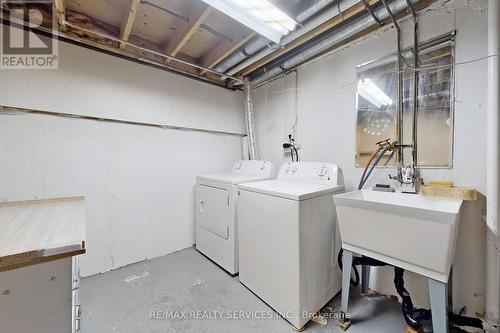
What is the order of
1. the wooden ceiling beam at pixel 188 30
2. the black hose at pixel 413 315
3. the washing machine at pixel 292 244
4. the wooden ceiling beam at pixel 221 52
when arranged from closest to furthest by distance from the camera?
the black hose at pixel 413 315 < the washing machine at pixel 292 244 < the wooden ceiling beam at pixel 188 30 < the wooden ceiling beam at pixel 221 52

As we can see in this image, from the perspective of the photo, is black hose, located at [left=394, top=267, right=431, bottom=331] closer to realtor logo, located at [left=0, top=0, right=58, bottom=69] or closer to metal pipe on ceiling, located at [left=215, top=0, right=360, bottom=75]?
metal pipe on ceiling, located at [left=215, top=0, right=360, bottom=75]

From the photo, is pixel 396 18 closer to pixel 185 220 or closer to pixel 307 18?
pixel 307 18

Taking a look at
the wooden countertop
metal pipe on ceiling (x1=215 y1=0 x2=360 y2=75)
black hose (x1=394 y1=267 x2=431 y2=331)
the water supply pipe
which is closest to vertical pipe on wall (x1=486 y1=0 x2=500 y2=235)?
the water supply pipe

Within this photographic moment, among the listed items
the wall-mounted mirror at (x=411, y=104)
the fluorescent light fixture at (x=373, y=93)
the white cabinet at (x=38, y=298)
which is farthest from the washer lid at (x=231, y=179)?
the white cabinet at (x=38, y=298)

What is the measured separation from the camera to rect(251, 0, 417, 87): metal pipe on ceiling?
1.52 meters

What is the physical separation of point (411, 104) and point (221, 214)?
6.40 ft

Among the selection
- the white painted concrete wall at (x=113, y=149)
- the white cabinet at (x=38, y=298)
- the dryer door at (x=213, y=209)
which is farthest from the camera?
the dryer door at (x=213, y=209)

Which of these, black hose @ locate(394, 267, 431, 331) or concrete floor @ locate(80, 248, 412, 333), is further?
concrete floor @ locate(80, 248, 412, 333)

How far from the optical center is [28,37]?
5.74 ft

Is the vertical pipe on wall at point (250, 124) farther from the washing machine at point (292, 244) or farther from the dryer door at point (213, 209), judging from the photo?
the washing machine at point (292, 244)

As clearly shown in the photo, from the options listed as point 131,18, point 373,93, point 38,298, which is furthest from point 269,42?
point 38,298

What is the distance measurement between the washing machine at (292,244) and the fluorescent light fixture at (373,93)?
683 mm

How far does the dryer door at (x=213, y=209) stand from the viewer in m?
2.10

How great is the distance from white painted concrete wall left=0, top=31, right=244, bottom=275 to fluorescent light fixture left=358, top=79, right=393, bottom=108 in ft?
5.95
